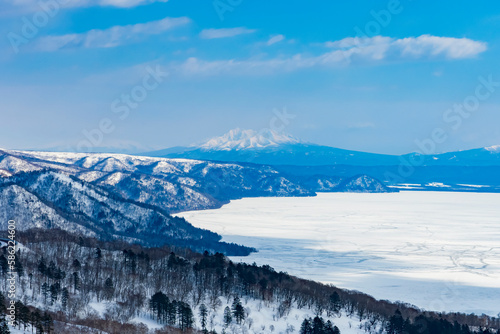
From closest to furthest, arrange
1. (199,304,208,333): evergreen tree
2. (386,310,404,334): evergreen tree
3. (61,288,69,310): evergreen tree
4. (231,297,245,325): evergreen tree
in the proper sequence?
(199,304,208,333): evergreen tree, (61,288,69,310): evergreen tree, (386,310,404,334): evergreen tree, (231,297,245,325): evergreen tree

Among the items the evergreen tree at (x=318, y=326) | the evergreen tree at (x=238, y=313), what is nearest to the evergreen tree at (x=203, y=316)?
the evergreen tree at (x=238, y=313)

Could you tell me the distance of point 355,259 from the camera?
181125 mm

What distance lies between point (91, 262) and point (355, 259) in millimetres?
85174

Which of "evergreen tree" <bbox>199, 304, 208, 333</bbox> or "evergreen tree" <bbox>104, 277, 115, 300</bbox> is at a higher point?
"evergreen tree" <bbox>104, 277, 115, 300</bbox>

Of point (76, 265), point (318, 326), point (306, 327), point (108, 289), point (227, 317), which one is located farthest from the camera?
point (76, 265)

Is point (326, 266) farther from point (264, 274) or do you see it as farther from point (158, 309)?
point (158, 309)

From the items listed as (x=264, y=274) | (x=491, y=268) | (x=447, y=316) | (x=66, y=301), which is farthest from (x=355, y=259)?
(x=66, y=301)

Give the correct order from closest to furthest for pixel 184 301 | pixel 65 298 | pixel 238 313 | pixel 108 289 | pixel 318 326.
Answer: pixel 318 326, pixel 65 298, pixel 238 313, pixel 108 289, pixel 184 301

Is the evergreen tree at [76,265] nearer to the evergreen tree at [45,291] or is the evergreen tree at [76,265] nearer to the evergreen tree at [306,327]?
the evergreen tree at [45,291]

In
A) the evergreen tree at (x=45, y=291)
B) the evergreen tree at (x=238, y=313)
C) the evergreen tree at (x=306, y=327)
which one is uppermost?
the evergreen tree at (x=45, y=291)

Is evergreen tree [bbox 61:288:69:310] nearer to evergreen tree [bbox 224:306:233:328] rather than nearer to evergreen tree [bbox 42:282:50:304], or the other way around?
evergreen tree [bbox 42:282:50:304]

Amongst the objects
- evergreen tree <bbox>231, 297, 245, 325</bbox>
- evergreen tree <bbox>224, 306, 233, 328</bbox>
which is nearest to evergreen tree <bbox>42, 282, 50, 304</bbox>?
evergreen tree <bbox>224, 306, 233, 328</bbox>

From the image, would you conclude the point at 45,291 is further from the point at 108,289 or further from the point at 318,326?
the point at 318,326

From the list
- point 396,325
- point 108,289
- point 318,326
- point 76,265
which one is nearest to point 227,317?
point 318,326
